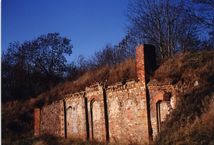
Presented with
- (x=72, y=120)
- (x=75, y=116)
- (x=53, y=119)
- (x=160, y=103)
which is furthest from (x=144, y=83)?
(x=53, y=119)

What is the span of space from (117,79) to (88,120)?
2.77 metres

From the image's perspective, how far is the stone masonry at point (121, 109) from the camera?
15.1 meters

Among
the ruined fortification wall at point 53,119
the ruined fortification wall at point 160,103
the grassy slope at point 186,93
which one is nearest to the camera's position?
the grassy slope at point 186,93

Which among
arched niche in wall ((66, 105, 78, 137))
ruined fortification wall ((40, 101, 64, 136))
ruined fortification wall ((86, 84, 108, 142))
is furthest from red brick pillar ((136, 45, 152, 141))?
ruined fortification wall ((40, 101, 64, 136))

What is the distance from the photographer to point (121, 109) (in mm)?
16828

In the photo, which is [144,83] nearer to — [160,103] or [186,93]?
[160,103]

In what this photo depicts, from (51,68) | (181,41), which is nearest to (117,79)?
(181,41)

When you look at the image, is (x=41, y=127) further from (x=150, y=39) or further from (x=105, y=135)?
(x=150, y=39)

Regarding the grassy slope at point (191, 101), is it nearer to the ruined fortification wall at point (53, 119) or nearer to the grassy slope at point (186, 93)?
the grassy slope at point (186, 93)

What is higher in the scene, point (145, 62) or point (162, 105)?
point (145, 62)

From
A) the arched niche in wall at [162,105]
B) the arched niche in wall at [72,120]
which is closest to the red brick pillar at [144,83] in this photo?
the arched niche in wall at [162,105]

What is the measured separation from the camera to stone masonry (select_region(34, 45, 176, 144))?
15123 millimetres

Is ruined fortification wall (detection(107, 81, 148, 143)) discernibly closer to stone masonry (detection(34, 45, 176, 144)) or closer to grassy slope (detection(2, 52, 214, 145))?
stone masonry (detection(34, 45, 176, 144))

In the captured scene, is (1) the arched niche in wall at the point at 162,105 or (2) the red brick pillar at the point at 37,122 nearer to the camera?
(1) the arched niche in wall at the point at 162,105
